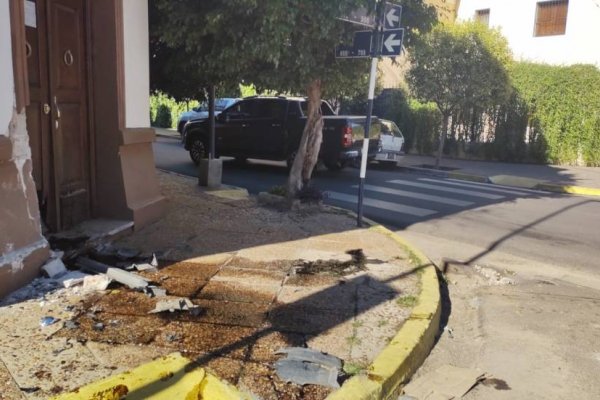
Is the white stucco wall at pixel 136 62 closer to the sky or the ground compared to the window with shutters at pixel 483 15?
closer to the ground

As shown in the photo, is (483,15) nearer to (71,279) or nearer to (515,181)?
(515,181)

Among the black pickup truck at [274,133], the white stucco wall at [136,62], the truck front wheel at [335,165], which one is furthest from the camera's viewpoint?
the truck front wheel at [335,165]

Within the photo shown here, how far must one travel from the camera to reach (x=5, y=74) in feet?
14.2

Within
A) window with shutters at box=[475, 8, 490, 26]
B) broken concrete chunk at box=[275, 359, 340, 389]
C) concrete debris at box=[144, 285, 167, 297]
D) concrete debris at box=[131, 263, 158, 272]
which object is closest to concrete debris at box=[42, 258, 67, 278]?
concrete debris at box=[131, 263, 158, 272]

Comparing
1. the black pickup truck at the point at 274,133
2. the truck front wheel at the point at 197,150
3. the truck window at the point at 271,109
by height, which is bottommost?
the truck front wheel at the point at 197,150

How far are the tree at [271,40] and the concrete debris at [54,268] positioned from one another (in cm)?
329

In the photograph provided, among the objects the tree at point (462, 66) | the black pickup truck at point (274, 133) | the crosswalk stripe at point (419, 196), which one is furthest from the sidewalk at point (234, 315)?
the tree at point (462, 66)

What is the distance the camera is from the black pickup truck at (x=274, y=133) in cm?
1330

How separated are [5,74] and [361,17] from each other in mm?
4180

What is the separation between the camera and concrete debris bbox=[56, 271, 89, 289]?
14.8 feet

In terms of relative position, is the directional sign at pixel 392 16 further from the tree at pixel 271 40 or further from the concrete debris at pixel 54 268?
the concrete debris at pixel 54 268

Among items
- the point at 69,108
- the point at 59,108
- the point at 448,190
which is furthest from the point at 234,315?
the point at 448,190

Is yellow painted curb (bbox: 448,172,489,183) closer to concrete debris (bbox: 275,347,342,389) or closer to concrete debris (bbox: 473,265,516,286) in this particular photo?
concrete debris (bbox: 473,265,516,286)

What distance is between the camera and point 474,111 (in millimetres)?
19391
